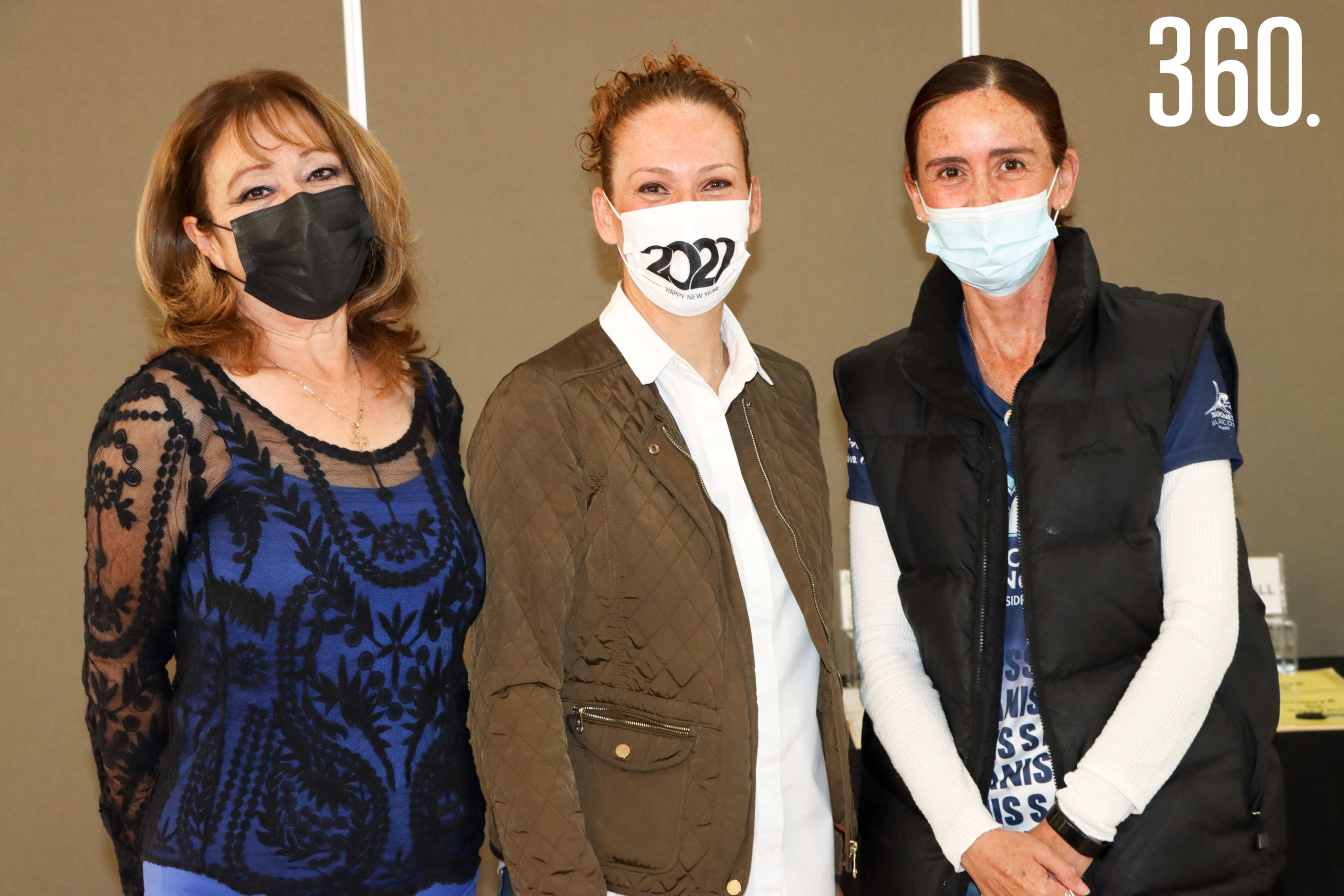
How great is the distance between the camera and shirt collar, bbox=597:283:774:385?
5.40 feet

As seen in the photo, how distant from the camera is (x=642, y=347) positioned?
5.45ft

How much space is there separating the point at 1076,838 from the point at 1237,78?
2670mm

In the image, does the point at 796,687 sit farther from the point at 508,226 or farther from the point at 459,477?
the point at 508,226

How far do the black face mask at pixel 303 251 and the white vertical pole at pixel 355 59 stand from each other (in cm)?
166

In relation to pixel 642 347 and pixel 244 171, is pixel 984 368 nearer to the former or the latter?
pixel 642 347

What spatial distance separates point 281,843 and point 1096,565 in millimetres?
1184

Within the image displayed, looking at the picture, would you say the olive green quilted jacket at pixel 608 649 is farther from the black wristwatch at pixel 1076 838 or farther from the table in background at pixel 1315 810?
the table in background at pixel 1315 810

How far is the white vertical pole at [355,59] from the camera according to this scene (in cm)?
314

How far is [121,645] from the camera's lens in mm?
1471

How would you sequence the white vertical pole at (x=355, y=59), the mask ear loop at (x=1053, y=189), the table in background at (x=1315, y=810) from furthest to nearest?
1. the white vertical pole at (x=355, y=59)
2. the table in background at (x=1315, y=810)
3. the mask ear loop at (x=1053, y=189)

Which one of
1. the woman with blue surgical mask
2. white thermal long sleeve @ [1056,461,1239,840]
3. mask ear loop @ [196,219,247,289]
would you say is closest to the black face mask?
mask ear loop @ [196,219,247,289]

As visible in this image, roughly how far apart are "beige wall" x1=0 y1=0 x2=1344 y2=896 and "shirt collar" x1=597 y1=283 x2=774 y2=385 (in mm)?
1519

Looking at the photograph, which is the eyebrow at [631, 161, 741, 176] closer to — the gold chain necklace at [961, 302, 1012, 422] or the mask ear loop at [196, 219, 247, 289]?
the gold chain necklace at [961, 302, 1012, 422]

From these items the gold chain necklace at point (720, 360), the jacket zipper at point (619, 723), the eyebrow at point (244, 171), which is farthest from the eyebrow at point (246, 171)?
the jacket zipper at point (619, 723)
